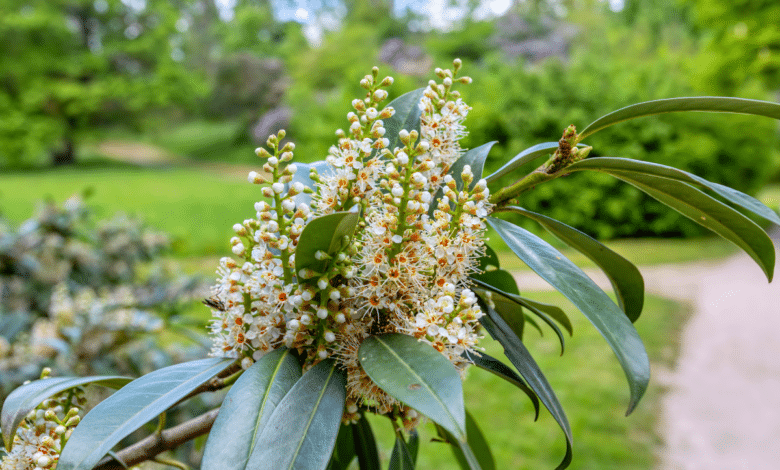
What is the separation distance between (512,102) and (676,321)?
15.9 feet

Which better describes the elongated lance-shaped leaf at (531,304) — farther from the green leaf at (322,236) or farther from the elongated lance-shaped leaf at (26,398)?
the elongated lance-shaped leaf at (26,398)

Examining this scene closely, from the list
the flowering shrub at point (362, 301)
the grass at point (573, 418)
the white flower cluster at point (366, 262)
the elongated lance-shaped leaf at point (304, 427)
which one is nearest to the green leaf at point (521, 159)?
the flowering shrub at point (362, 301)

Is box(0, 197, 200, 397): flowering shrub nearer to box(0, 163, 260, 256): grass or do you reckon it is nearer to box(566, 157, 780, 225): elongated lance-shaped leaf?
box(566, 157, 780, 225): elongated lance-shaped leaf

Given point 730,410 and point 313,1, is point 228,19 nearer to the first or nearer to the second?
point 313,1

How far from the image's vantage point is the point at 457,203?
618mm

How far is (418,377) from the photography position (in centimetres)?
53

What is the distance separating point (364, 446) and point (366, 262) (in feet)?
1.34

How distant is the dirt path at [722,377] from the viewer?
2.95 metres

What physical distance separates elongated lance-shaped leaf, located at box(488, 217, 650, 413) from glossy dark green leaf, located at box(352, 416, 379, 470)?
395 millimetres

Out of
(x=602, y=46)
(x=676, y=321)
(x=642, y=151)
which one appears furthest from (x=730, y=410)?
(x=602, y=46)

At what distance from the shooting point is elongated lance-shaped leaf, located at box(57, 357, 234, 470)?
56 cm

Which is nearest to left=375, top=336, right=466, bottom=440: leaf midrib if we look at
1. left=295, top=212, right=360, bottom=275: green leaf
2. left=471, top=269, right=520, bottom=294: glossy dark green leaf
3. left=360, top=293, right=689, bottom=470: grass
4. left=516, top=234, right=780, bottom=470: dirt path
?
left=295, top=212, right=360, bottom=275: green leaf

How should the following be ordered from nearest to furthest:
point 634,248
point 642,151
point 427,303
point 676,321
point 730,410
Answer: point 427,303, point 730,410, point 676,321, point 634,248, point 642,151

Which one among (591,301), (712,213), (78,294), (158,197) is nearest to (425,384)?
(591,301)
